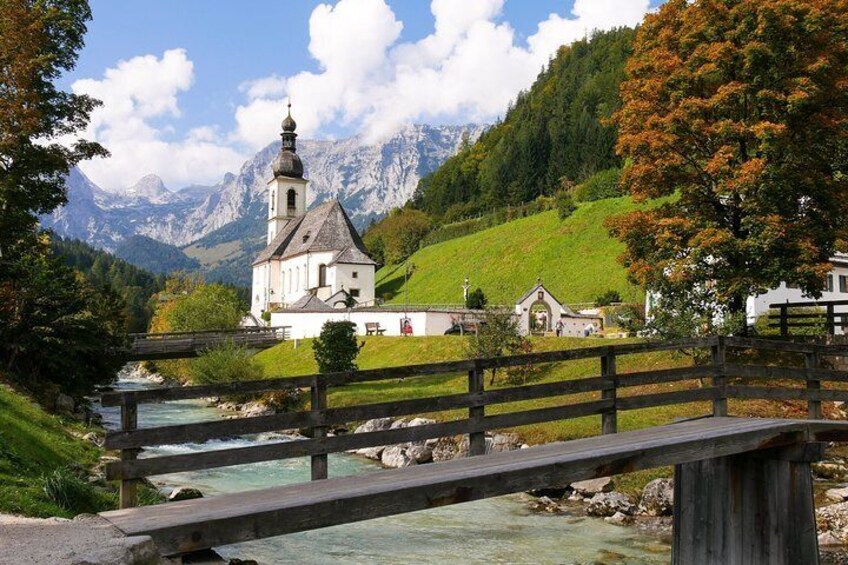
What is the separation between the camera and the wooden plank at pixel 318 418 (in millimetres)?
6371

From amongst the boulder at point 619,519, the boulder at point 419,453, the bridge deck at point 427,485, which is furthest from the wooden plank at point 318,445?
the boulder at point 419,453

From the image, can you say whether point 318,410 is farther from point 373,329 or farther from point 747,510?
point 373,329

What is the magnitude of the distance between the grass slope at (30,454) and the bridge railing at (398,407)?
2514mm

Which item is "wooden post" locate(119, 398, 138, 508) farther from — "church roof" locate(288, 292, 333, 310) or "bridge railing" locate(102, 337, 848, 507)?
"church roof" locate(288, 292, 333, 310)

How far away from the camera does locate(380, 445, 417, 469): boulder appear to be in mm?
21453

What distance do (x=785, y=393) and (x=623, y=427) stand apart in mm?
8713

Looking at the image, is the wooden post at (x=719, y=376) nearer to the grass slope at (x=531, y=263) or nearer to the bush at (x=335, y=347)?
the bush at (x=335, y=347)

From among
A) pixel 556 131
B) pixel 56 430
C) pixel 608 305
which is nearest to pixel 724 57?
pixel 56 430

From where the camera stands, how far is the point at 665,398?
1027 cm

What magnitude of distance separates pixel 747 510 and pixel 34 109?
23642 millimetres

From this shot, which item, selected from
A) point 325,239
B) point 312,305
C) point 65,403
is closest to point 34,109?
point 65,403

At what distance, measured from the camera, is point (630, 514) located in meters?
14.7

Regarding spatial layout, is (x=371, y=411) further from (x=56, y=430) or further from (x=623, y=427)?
(x=623, y=427)

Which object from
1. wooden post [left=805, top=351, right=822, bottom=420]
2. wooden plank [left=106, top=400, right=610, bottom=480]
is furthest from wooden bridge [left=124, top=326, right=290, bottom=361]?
wooden plank [left=106, top=400, right=610, bottom=480]
